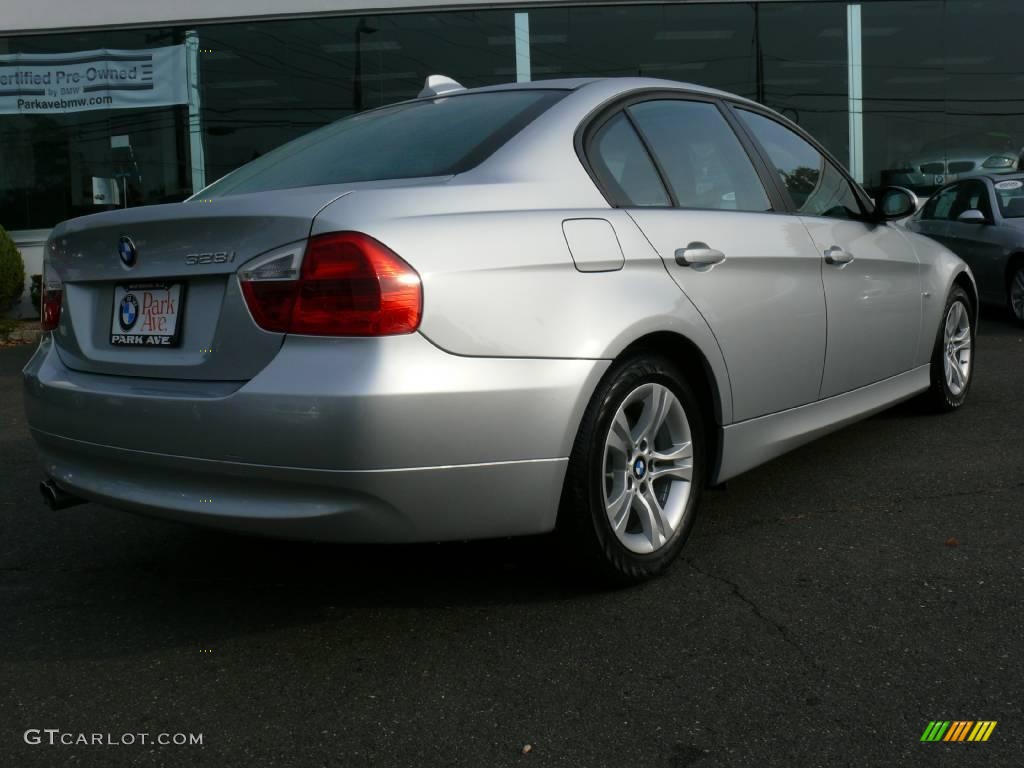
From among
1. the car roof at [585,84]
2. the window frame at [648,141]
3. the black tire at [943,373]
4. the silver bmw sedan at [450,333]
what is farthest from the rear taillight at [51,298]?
the black tire at [943,373]

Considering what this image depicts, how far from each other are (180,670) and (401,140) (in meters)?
1.67

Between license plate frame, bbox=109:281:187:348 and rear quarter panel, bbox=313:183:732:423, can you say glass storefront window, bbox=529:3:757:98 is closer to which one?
rear quarter panel, bbox=313:183:732:423

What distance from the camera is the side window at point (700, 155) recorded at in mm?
3516

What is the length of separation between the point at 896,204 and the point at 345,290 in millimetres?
2995

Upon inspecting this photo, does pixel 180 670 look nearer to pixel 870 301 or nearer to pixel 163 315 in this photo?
pixel 163 315

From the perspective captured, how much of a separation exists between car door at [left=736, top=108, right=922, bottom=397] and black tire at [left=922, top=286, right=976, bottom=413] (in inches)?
17.8

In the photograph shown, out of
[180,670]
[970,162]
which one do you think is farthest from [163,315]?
[970,162]

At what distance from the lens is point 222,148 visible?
1448 cm

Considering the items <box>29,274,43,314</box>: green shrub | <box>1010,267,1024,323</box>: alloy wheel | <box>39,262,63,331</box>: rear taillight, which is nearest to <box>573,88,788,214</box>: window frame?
<box>39,262,63,331</box>: rear taillight

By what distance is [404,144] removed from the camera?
10.6 ft

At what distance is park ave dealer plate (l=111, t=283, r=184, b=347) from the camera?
9.19 ft

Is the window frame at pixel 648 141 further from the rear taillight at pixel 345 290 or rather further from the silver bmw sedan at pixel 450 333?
the rear taillight at pixel 345 290

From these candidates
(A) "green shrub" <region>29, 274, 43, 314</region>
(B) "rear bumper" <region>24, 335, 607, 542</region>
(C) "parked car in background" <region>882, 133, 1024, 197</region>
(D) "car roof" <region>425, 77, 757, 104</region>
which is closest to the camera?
(B) "rear bumper" <region>24, 335, 607, 542</region>

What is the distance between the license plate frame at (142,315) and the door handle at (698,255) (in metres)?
1.45
